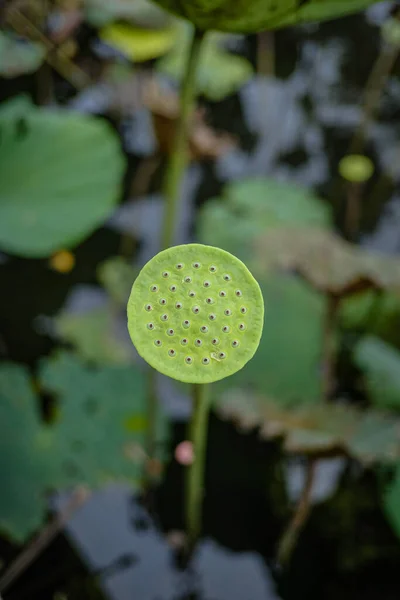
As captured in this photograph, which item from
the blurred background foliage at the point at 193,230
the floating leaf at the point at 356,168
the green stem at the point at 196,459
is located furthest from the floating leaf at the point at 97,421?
the floating leaf at the point at 356,168

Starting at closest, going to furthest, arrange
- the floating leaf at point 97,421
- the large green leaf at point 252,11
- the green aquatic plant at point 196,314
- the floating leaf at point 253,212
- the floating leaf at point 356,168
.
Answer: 1. the green aquatic plant at point 196,314
2. the large green leaf at point 252,11
3. the floating leaf at point 97,421
4. the floating leaf at point 253,212
5. the floating leaf at point 356,168

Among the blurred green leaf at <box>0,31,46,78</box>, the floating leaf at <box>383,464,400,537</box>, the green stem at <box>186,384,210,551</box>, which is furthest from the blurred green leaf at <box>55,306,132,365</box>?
the blurred green leaf at <box>0,31,46,78</box>

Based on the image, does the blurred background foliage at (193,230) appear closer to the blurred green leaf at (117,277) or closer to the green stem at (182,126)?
the blurred green leaf at (117,277)

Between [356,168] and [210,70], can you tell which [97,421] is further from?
[210,70]

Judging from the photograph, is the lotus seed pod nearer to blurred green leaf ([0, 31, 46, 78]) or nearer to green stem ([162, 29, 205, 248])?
green stem ([162, 29, 205, 248])

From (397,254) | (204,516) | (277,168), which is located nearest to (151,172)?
(277,168)

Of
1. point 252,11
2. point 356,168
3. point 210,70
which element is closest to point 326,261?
point 252,11

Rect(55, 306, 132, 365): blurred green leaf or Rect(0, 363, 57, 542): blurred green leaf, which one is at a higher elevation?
Rect(55, 306, 132, 365): blurred green leaf
